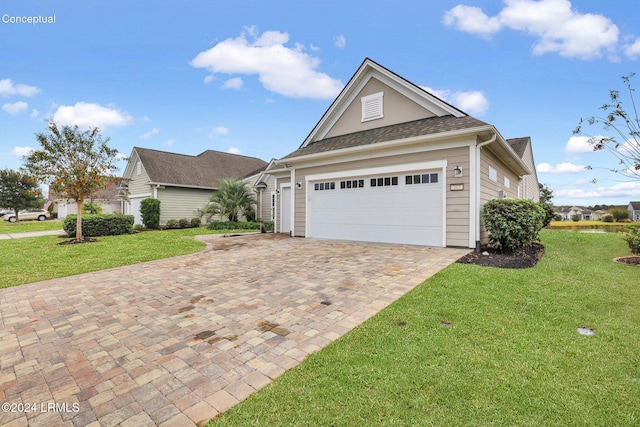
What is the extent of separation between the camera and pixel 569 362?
2.47m

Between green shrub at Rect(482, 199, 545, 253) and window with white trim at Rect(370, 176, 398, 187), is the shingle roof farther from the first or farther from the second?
green shrub at Rect(482, 199, 545, 253)

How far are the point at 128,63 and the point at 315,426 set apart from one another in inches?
589

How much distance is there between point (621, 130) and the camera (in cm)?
731

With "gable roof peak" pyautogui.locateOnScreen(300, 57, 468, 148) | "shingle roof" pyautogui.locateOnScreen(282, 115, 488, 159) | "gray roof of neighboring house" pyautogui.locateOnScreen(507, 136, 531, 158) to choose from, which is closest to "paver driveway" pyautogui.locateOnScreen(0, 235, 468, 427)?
"shingle roof" pyautogui.locateOnScreen(282, 115, 488, 159)

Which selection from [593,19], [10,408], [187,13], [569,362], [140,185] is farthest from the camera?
[140,185]

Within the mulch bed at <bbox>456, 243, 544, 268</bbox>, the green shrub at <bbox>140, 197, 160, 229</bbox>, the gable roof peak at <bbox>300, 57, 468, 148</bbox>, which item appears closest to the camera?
the mulch bed at <bbox>456, 243, 544, 268</bbox>

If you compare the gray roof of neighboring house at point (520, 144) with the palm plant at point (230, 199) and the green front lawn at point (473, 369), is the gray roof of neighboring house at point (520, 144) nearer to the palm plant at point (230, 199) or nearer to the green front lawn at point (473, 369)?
the green front lawn at point (473, 369)

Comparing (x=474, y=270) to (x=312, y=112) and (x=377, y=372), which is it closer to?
(x=377, y=372)

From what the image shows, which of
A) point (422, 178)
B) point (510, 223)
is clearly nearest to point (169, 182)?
point (422, 178)

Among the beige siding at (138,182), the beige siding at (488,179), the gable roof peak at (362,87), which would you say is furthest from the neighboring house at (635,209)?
the beige siding at (138,182)

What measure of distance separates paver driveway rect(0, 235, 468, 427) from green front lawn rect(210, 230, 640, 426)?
1.10 feet

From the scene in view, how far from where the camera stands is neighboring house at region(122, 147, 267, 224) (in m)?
18.5

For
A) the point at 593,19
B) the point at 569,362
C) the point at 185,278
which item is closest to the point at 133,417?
the point at 569,362

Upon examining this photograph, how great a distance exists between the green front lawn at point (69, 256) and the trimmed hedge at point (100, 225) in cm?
181
